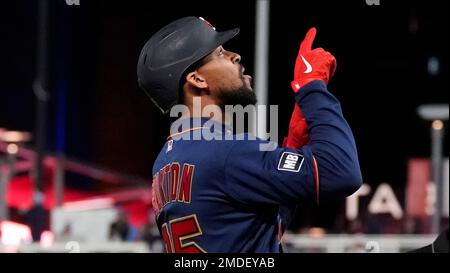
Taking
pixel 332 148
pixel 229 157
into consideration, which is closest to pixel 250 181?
pixel 229 157

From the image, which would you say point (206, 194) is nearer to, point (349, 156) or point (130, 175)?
point (349, 156)

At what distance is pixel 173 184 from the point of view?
11.1 ft

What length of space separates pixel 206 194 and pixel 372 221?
11.2m

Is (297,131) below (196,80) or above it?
below

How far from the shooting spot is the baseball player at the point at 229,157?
307 centimetres

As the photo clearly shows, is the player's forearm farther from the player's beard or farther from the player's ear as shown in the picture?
the player's ear

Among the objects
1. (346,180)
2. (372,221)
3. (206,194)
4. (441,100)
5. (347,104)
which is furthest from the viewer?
(441,100)

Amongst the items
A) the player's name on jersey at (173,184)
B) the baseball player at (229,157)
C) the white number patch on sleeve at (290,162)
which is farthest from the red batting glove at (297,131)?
the player's name on jersey at (173,184)

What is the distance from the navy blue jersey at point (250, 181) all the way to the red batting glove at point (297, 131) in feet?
0.70

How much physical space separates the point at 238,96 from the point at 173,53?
313 millimetres

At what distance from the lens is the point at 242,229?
3203 millimetres

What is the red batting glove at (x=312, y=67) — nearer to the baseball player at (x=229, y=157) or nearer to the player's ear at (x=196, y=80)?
the baseball player at (x=229, y=157)
